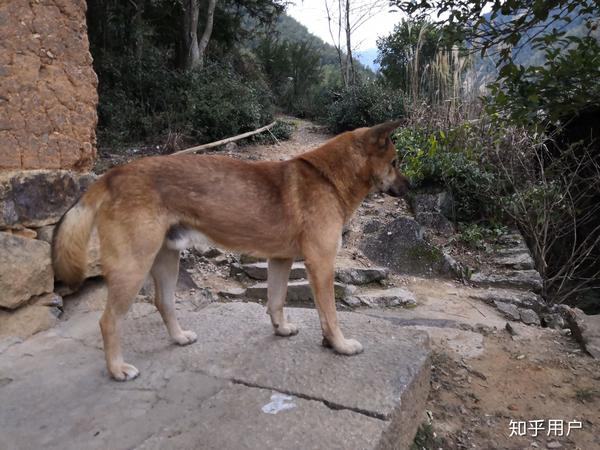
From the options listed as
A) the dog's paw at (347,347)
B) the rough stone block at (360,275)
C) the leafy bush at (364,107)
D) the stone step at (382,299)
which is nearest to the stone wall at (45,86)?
the dog's paw at (347,347)

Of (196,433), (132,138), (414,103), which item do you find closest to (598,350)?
(196,433)

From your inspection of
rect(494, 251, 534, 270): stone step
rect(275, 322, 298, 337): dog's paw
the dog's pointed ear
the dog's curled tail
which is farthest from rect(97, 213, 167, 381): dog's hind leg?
rect(494, 251, 534, 270): stone step

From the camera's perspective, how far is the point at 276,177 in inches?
130

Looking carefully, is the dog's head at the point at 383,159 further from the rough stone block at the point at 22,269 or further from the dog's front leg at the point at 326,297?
the rough stone block at the point at 22,269

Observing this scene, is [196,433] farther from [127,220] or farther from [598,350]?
[598,350]

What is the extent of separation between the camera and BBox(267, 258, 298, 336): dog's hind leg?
3512mm

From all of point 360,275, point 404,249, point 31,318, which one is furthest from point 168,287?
point 404,249

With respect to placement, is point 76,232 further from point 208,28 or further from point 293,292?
point 208,28

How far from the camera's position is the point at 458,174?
8547mm

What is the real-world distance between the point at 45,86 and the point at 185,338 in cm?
222

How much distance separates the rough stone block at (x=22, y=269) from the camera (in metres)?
3.60

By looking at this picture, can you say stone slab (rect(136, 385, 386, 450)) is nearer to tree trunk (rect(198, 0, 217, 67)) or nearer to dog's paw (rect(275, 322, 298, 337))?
dog's paw (rect(275, 322, 298, 337))

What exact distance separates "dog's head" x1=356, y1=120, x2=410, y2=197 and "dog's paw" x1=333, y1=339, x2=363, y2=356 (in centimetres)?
109

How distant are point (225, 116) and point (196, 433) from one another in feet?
31.7
